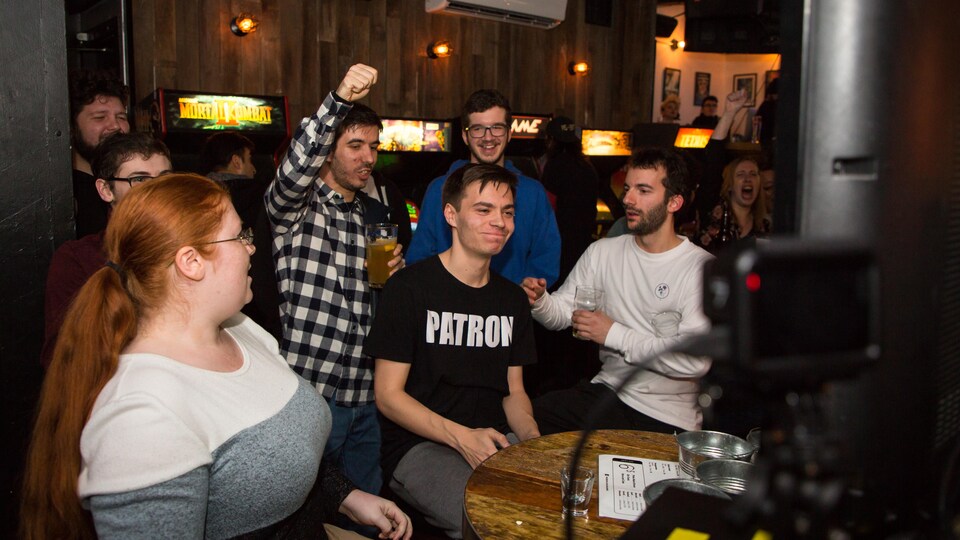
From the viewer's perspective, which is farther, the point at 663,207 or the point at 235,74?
the point at 235,74

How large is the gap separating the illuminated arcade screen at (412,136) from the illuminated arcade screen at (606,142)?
192 centimetres

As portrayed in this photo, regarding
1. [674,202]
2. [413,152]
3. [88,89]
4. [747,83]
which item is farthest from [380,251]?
[747,83]

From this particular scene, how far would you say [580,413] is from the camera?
101 inches

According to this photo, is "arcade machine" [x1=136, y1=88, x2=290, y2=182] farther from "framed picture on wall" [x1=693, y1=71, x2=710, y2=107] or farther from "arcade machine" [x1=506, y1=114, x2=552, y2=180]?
"framed picture on wall" [x1=693, y1=71, x2=710, y2=107]

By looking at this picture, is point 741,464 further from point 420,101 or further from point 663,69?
point 663,69

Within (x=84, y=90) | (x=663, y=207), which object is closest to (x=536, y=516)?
(x=663, y=207)

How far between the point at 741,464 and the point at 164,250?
46.4 inches

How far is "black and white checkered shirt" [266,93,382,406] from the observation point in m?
2.54

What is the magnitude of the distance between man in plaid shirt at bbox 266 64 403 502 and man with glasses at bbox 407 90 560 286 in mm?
398

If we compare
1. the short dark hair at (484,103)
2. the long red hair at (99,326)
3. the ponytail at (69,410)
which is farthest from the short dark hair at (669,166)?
the ponytail at (69,410)

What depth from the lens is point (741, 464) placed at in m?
1.41

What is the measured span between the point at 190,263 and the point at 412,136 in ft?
14.6

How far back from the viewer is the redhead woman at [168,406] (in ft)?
3.77

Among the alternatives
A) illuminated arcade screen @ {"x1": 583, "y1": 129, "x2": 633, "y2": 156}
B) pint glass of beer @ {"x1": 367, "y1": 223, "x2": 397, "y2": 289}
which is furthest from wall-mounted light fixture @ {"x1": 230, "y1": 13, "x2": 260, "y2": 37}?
pint glass of beer @ {"x1": 367, "y1": 223, "x2": 397, "y2": 289}
